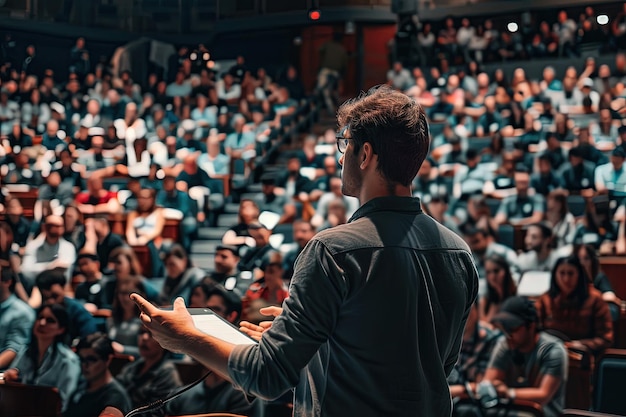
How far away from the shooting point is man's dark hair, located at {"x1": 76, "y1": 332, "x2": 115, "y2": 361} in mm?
3986

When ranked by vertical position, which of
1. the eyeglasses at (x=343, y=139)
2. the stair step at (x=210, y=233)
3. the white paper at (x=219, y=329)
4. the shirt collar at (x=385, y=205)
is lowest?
the stair step at (x=210, y=233)

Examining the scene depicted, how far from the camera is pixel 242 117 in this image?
9914 mm

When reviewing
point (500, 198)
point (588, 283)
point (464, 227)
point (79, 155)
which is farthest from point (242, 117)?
point (588, 283)

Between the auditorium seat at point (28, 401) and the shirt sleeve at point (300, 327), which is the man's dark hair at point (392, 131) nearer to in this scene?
the shirt sleeve at point (300, 327)

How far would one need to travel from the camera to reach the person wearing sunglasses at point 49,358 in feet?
13.3

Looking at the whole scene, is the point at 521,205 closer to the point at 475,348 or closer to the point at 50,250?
the point at 475,348

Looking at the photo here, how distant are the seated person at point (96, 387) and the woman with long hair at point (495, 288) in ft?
5.51

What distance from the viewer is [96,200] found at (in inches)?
282

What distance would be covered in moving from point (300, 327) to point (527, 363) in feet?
9.23

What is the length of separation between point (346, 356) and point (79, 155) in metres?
8.08

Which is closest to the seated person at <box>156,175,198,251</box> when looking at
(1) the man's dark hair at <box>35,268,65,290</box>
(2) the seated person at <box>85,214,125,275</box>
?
(2) the seated person at <box>85,214,125,275</box>

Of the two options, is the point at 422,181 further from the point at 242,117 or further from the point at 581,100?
the point at 242,117

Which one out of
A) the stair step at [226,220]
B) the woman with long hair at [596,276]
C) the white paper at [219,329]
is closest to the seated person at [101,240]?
the stair step at [226,220]

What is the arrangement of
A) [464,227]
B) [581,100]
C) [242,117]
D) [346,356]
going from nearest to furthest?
[346,356], [464,227], [581,100], [242,117]
